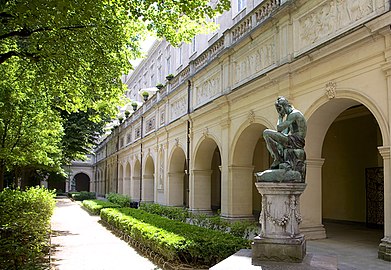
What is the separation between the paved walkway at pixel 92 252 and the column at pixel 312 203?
4.52 meters

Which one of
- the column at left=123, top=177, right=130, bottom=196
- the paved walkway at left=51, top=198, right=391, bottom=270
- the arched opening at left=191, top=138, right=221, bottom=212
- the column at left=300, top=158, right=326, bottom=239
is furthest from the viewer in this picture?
the column at left=123, top=177, right=130, bottom=196

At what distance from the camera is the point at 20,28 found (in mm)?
8758

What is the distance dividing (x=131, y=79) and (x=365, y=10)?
4217cm

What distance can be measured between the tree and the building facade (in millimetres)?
2749

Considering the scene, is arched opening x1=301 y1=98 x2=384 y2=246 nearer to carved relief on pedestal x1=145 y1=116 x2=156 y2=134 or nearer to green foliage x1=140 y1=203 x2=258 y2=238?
green foliage x1=140 y1=203 x2=258 y2=238

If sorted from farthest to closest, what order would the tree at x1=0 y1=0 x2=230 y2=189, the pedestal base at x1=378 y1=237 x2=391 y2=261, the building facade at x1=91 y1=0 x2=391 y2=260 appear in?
the building facade at x1=91 y1=0 x2=391 y2=260 → the pedestal base at x1=378 y1=237 x2=391 y2=261 → the tree at x1=0 y1=0 x2=230 y2=189

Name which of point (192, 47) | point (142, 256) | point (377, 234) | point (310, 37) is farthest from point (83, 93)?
point (192, 47)

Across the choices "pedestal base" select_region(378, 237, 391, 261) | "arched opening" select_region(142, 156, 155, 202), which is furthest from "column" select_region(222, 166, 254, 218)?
"arched opening" select_region(142, 156, 155, 202)

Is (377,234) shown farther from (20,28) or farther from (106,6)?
(20,28)

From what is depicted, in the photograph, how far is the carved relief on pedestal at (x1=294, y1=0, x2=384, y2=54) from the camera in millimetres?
9344

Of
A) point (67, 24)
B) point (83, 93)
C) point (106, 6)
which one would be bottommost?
point (83, 93)

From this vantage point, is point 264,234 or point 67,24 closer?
point 264,234

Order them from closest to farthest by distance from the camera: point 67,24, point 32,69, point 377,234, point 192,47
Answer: point 67,24 → point 32,69 → point 377,234 → point 192,47

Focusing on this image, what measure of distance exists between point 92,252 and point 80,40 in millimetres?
5817
